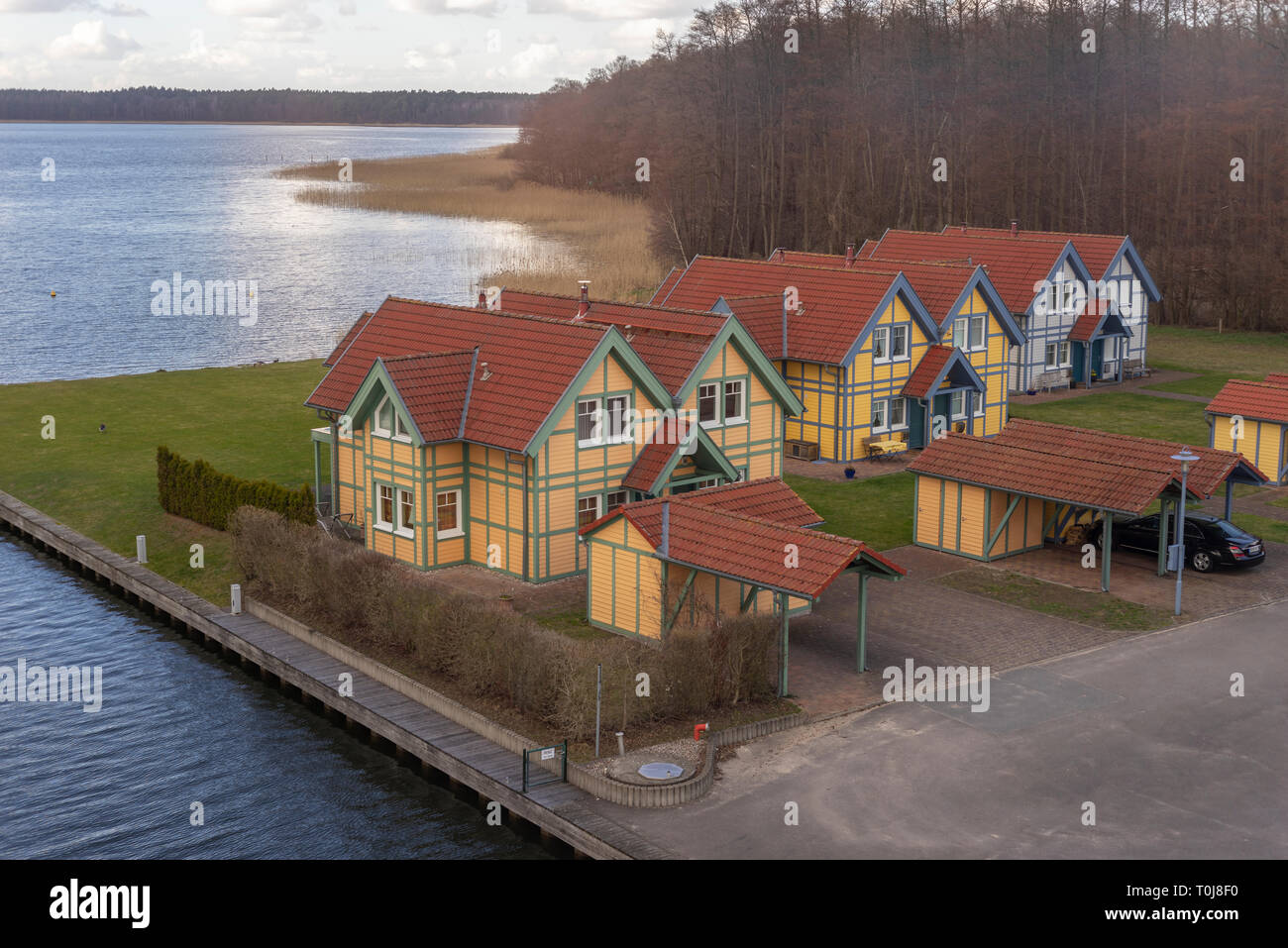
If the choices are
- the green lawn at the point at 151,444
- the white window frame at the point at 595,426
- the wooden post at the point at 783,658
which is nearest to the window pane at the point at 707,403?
the white window frame at the point at 595,426

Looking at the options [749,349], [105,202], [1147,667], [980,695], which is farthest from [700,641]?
[105,202]

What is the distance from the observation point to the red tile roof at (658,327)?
40.7m

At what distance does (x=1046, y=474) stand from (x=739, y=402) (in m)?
8.69

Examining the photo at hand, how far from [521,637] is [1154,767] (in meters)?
12.1

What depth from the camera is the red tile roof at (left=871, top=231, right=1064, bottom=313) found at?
64.6 m

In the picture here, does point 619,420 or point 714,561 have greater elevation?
point 619,420

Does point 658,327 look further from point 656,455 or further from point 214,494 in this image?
point 214,494

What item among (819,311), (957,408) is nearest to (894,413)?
(957,408)

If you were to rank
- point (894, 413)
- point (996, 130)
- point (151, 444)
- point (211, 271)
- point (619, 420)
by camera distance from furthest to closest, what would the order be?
point (211, 271) → point (996, 130) → point (894, 413) → point (151, 444) → point (619, 420)

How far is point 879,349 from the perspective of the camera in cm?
5359

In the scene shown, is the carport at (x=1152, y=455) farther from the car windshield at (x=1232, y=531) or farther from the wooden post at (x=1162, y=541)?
the car windshield at (x=1232, y=531)

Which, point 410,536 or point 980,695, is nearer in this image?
point 980,695
